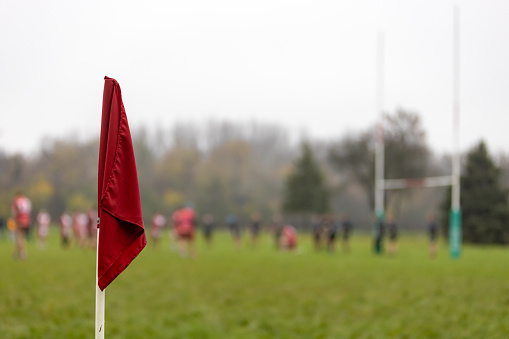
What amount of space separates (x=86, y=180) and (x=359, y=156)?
28.7m

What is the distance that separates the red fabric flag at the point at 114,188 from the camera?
12.0 ft

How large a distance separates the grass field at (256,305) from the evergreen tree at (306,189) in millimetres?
46159


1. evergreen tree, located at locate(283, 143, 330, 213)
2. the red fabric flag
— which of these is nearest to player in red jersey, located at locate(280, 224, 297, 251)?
the red fabric flag

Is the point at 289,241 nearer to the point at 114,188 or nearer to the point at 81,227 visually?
the point at 81,227

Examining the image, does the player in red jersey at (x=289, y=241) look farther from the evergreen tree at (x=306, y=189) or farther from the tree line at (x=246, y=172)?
the evergreen tree at (x=306, y=189)

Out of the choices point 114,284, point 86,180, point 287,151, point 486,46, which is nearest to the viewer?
point 114,284

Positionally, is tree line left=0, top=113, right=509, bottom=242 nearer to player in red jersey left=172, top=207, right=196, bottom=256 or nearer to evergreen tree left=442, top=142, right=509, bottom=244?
evergreen tree left=442, top=142, right=509, bottom=244

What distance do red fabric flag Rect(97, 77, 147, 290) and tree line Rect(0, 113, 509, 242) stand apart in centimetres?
4158

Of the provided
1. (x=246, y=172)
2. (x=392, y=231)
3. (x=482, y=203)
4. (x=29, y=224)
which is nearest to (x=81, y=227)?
(x=29, y=224)

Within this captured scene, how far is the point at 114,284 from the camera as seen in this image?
12453 mm

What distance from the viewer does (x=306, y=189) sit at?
62.1m

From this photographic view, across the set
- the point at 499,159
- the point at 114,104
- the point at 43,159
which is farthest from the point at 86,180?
the point at 114,104

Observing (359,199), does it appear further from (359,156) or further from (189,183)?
(189,183)

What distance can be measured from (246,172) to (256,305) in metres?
61.4
